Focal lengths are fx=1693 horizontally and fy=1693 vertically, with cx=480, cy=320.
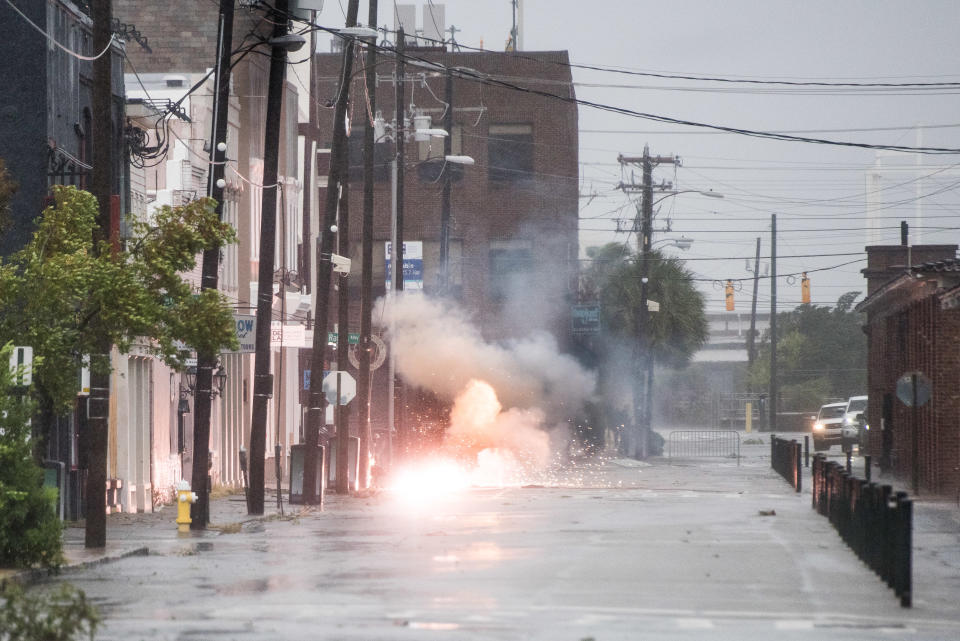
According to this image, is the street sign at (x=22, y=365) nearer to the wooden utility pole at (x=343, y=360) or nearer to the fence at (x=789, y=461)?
the wooden utility pole at (x=343, y=360)

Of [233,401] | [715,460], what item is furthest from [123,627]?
[715,460]

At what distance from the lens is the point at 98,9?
71.4ft

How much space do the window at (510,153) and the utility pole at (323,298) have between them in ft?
117

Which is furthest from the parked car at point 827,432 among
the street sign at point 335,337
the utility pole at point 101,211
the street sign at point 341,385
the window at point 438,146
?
the utility pole at point 101,211

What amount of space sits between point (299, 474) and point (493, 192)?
126 ft

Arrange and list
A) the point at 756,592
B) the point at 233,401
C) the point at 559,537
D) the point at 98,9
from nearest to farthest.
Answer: the point at 756,592 < the point at 98,9 < the point at 559,537 < the point at 233,401

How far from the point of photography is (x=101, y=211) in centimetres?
2173

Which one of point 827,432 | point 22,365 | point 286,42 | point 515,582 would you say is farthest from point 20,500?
Result: point 827,432

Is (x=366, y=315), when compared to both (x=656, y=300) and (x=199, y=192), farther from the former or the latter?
(x=656, y=300)

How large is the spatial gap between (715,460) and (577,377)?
7.64m

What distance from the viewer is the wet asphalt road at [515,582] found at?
538 inches

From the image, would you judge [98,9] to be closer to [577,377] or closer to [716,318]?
[577,377]

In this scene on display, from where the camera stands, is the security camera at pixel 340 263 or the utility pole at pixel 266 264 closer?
the utility pole at pixel 266 264

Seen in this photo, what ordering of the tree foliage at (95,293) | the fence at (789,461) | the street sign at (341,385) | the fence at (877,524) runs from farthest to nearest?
the fence at (789,461) → the street sign at (341,385) → the tree foliage at (95,293) → the fence at (877,524)
